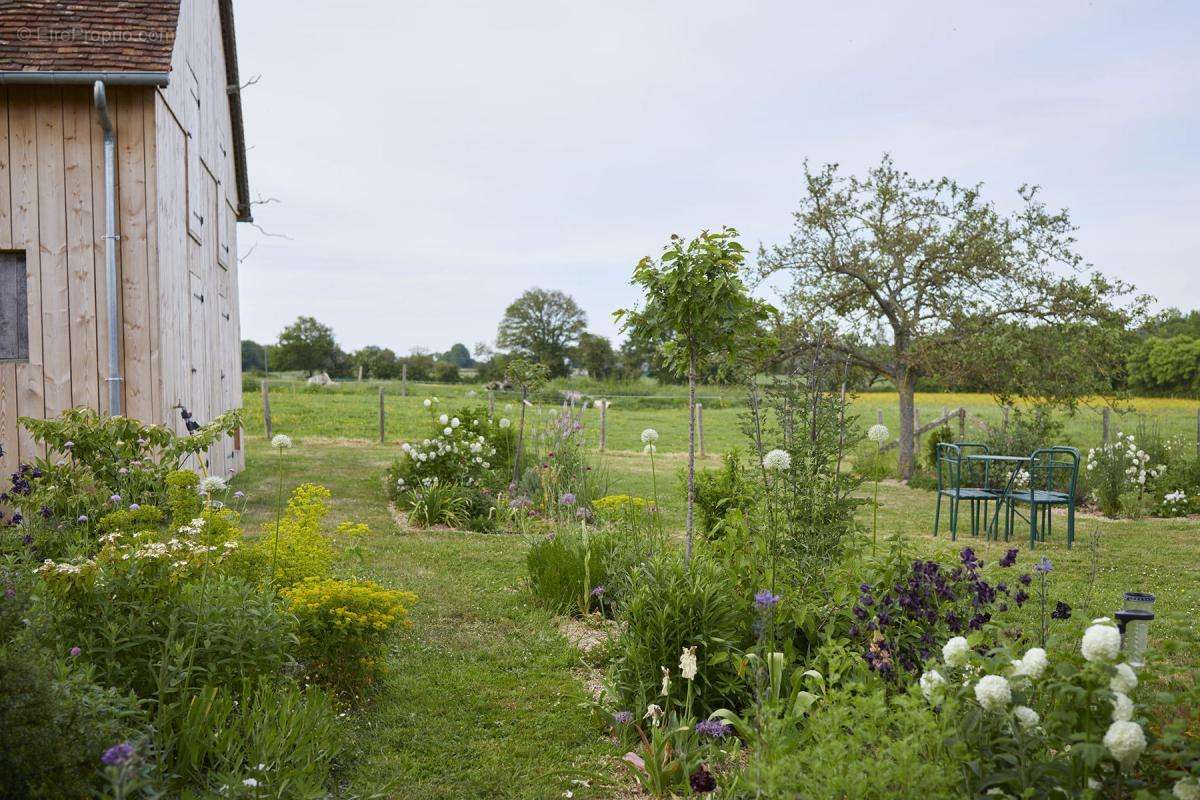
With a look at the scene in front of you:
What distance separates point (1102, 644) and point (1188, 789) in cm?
38

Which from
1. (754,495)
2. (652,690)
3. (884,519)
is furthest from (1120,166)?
(652,690)

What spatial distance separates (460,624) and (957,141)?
825cm

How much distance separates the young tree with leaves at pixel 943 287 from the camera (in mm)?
13844

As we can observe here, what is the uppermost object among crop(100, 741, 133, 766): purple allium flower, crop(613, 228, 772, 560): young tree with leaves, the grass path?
crop(613, 228, 772, 560): young tree with leaves

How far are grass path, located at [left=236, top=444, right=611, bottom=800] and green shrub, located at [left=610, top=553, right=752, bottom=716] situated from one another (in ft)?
1.06

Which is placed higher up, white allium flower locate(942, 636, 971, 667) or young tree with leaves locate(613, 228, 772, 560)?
young tree with leaves locate(613, 228, 772, 560)

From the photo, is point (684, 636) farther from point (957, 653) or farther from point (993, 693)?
point (993, 693)

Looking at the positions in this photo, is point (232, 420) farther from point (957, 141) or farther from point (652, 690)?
point (957, 141)

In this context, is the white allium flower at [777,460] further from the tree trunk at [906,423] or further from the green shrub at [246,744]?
the tree trunk at [906,423]

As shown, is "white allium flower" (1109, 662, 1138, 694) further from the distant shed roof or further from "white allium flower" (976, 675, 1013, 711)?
the distant shed roof

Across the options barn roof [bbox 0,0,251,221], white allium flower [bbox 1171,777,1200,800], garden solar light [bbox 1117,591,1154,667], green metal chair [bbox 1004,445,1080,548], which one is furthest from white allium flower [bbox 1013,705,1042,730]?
barn roof [bbox 0,0,251,221]

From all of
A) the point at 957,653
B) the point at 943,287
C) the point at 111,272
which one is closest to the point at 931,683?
the point at 957,653

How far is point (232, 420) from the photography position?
5945 mm

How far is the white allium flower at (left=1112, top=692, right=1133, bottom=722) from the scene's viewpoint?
2.13 m
